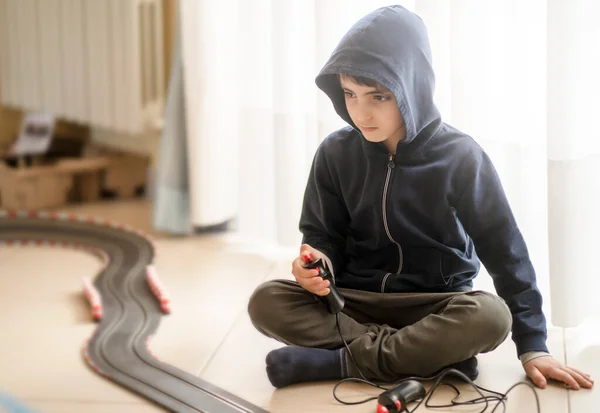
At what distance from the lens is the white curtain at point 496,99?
55.3 inches

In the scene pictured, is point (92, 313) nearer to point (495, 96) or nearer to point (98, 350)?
point (98, 350)

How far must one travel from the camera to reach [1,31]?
2.85m

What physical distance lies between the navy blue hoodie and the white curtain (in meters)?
0.16

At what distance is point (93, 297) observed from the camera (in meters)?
1.71

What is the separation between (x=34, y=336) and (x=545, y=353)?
902 mm

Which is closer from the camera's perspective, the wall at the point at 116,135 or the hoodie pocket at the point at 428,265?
the hoodie pocket at the point at 428,265

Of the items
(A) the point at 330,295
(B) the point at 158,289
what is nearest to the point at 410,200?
(A) the point at 330,295

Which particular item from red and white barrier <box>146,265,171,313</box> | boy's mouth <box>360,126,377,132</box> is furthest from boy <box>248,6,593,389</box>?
red and white barrier <box>146,265,171,313</box>

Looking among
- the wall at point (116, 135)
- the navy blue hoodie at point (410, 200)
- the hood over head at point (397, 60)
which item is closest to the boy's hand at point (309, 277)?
the navy blue hoodie at point (410, 200)

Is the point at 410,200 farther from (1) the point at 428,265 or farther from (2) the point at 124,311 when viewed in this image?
(2) the point at 124,311

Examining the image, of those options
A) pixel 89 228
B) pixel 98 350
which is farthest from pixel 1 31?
pixel 98 350

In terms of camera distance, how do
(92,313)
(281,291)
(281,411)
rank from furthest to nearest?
(92,313) < (281,291) < (281,411)

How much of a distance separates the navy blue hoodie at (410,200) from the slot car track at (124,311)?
32cm

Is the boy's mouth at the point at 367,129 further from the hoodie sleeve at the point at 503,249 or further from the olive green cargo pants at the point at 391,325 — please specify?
the olive green cargo pants at the point at 391,325
